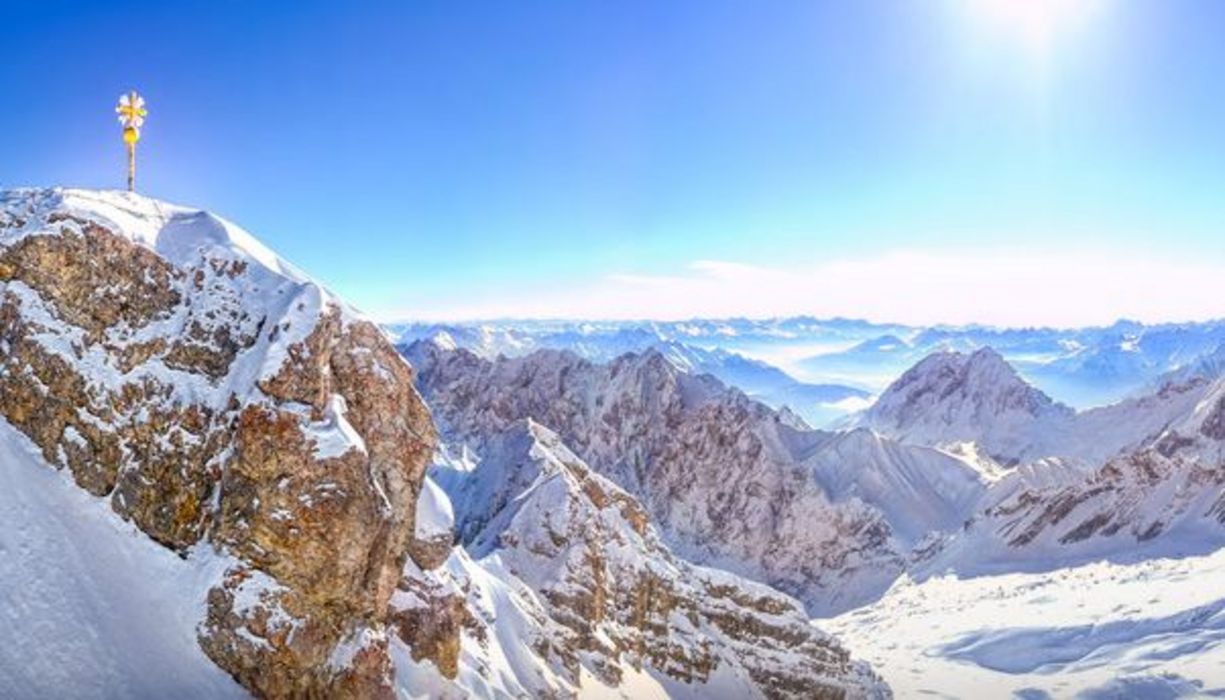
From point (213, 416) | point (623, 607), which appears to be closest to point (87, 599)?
point (213, 416)

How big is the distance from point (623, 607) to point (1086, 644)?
91.0 m

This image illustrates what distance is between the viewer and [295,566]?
55406 millimetres

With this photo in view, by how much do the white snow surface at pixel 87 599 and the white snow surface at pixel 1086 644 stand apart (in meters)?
124

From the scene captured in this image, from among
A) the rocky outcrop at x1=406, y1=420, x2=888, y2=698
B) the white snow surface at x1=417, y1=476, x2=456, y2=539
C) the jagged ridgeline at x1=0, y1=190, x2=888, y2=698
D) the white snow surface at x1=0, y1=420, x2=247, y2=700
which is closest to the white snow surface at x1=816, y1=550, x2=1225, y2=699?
the rocky outcrop at x1=406, y1=420, x2=888, y2=698

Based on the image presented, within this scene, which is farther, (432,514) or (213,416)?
(432,514)

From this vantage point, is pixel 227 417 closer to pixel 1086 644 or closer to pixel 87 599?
pixel 87 599

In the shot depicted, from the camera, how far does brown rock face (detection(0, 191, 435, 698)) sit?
178 feet

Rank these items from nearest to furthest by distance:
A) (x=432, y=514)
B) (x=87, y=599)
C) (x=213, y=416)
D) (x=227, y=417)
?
1. (x=87, y=599)
2. (x=227, y=417)
3. (x=213, y=416)
4. (x=432, y=514)

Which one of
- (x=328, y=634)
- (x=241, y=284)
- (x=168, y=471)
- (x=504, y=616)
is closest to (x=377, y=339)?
(x=241, y=284)

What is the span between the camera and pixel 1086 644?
6147 inches

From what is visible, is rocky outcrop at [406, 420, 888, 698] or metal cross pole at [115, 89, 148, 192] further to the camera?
rocky outcrop at [406, 420, 888, 698]

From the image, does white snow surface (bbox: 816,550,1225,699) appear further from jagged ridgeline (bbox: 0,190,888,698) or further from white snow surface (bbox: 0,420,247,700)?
white snow surface (bbox: 0,420,247,700)

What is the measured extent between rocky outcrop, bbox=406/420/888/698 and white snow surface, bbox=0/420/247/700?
41845 millimetres

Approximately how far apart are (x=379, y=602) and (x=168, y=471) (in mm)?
16421
